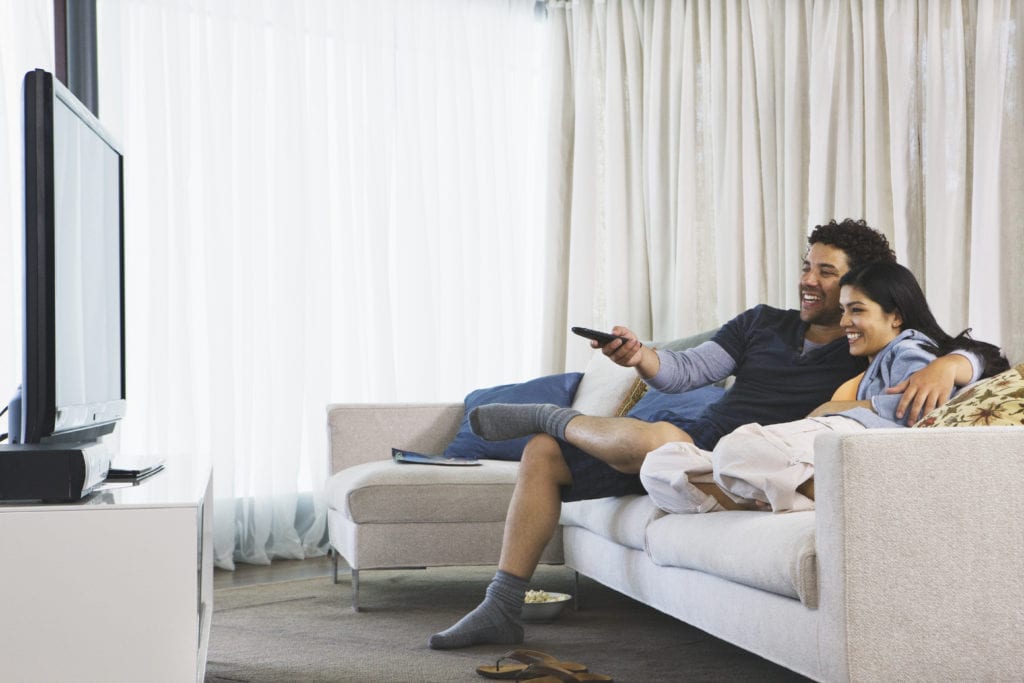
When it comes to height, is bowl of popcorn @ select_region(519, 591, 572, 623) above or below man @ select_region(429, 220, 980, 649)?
below

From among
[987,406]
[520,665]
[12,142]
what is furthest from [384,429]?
[987,406]

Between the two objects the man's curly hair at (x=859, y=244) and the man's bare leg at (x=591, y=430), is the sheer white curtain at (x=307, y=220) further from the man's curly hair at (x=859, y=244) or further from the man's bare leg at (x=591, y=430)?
the man's curly hair at (x=859, y=244)

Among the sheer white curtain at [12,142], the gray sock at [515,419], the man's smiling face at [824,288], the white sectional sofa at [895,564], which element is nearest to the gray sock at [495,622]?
the gray sock at [515,419]

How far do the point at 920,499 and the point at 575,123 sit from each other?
310 centimetres

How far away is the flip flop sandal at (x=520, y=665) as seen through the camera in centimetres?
222

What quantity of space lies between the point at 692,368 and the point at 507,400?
0.93m

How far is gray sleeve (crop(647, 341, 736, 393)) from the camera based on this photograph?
9.32ft

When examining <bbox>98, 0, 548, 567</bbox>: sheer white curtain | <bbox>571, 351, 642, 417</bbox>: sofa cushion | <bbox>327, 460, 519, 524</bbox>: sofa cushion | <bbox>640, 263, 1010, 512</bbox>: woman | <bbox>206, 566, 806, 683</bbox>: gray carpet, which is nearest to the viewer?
<bbox>640, 263, 1010, 512</bbox>: woman

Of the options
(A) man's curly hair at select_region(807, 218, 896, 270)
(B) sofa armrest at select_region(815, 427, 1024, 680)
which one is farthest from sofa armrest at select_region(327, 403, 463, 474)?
(B) sofa armrest at select_region(815, 427, 1024, 680)

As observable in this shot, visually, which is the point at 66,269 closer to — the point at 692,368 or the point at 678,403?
the point at 692,368

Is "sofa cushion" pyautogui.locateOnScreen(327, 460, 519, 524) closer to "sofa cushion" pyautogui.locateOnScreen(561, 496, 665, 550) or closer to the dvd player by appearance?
"sofa cushion" pyautogui.locateOnScreen(561, 496, 665, 550)

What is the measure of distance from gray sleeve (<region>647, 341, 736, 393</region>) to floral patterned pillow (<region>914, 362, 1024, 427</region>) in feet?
2.67

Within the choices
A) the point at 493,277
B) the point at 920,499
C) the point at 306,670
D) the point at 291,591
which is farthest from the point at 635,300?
the point at 920,499

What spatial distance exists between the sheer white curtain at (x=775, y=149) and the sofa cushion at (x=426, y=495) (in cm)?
154
